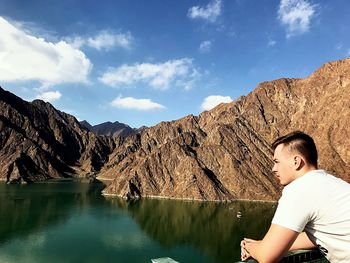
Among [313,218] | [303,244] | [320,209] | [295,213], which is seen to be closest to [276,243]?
[295,213]

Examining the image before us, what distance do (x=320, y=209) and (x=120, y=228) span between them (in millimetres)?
117082

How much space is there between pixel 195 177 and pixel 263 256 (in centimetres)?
18999

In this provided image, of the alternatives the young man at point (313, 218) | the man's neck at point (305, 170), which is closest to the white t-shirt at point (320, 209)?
the young man at point (313, 218)

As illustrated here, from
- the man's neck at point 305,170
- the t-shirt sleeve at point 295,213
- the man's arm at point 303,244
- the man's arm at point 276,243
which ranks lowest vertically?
the man's arm at point 303,244

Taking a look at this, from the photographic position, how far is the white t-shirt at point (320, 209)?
4277 mm

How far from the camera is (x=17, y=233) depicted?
10294cm

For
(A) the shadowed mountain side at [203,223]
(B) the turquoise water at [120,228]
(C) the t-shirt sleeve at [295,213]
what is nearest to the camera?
(C) the t-shirt sleeve at [295,213]

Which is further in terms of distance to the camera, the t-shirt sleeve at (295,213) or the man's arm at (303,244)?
the man's arm at (303,244)

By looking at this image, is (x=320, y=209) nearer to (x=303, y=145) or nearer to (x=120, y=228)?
(x=303, y=145)

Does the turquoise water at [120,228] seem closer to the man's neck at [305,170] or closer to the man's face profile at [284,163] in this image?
the man's face profile at [284,163]

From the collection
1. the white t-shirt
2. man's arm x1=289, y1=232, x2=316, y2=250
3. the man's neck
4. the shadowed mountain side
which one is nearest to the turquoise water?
the shadowed mountain side

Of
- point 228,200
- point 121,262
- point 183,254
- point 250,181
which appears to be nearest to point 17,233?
point 121,262

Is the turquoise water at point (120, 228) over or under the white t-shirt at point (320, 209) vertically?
under

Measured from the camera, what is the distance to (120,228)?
11606cm
